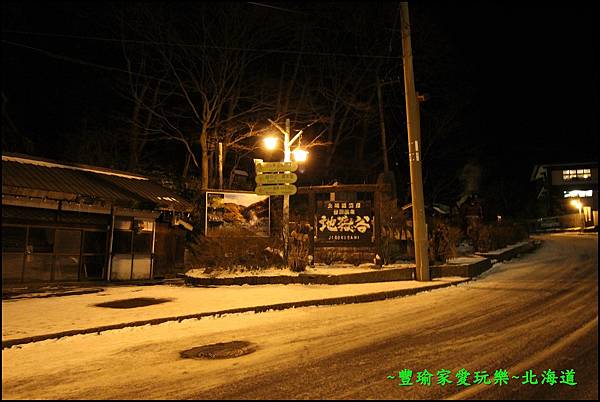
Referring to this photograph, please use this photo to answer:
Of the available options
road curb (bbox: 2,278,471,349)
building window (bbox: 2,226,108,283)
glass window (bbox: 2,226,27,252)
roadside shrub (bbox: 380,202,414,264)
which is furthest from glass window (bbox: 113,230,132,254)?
roadside shrub (bbox: 380,202,414,264)

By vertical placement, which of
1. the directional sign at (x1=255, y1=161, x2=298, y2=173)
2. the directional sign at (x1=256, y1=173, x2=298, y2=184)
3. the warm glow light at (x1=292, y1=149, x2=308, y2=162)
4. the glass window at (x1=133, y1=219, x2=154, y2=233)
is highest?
the warm glow light at (x1=292, y1=149, x2=308, y2=162)

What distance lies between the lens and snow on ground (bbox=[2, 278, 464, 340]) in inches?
345

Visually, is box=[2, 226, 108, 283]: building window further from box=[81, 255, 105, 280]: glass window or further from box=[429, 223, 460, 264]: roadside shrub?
box=[429, 223, 460, 264]: roadside shrub

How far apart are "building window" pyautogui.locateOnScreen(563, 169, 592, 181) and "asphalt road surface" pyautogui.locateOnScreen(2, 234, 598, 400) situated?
52.4 metres

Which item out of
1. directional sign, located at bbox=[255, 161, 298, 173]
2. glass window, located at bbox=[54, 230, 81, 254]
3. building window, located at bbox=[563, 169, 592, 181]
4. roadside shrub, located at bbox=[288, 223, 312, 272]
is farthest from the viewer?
building window, located at bbox=[563, 169, 592, 181]

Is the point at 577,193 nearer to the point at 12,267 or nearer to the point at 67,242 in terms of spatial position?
the point at 67,242

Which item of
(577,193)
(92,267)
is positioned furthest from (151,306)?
(577,193)

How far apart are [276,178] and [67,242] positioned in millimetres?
7390

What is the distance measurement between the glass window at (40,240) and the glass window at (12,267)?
0.42 m

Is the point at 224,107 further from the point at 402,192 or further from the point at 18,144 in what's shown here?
the point at 402,192

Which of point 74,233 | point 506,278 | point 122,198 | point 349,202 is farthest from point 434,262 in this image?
point 74,233

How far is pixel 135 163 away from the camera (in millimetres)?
23906

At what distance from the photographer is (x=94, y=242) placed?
51.9 ft

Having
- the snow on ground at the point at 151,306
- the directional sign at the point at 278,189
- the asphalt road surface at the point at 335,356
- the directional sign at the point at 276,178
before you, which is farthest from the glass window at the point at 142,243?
the asphalt road surface at the point at 335,356
